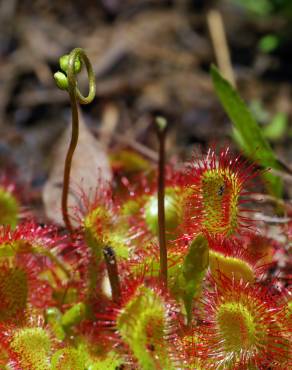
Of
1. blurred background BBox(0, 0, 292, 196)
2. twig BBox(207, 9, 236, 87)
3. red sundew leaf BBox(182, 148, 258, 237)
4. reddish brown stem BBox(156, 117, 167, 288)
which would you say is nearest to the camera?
reddish brown stem BBox(156, 117, 167, 288)

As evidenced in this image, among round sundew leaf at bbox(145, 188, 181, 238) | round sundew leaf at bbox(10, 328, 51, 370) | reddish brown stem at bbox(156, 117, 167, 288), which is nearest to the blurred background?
A: round sundew leaf at bbox(145, 188, 181, 238)

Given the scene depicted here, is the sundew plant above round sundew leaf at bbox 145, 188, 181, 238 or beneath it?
beneath

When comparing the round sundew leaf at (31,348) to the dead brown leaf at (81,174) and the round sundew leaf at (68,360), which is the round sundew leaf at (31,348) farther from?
the dead brown leaf at (81,174)

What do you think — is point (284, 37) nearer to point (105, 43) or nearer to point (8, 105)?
point (105, 43)

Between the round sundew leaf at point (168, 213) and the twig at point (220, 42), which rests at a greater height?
the twig at point (220, 42)

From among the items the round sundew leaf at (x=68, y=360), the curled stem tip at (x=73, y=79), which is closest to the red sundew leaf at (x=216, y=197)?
the curled stem tip at (x=73, y=79)

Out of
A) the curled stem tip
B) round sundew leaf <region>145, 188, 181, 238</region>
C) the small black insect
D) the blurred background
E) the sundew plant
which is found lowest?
the sundew plant

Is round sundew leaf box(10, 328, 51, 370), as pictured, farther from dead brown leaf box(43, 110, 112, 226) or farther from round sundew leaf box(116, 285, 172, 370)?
dead brown leaf box(43, 110, 112, 226)
